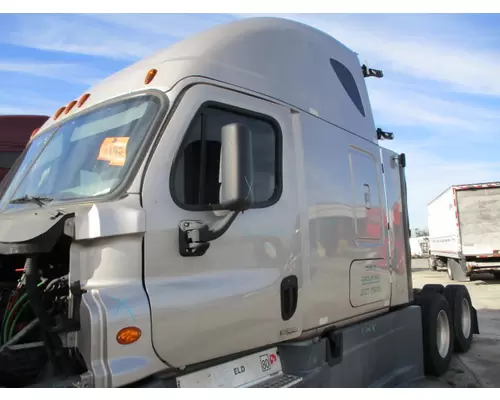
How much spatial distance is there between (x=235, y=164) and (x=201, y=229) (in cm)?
43

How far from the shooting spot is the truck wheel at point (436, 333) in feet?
18.7

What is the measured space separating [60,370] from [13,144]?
515cm

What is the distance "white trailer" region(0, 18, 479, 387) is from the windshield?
0.04ft

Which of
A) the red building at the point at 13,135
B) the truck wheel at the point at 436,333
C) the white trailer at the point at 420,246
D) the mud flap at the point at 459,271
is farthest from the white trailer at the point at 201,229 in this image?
the white trailer at the point at 420,246

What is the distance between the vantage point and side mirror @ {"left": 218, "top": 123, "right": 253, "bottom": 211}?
8.91 ft

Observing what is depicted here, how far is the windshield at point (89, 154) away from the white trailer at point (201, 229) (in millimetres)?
12

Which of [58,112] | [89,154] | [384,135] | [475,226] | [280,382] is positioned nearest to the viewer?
[89,154]

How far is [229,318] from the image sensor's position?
9.92 feet

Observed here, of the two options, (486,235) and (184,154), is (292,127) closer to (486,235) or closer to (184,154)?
(184,154)

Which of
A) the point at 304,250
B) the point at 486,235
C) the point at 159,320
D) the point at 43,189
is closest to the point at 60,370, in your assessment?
the point at 159,320

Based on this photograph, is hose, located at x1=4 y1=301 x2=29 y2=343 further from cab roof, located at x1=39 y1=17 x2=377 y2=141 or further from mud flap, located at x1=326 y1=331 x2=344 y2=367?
mud flap, located at x1=326 y1=331 x2=344 y2=367

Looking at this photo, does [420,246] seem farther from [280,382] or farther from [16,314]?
[16,314]

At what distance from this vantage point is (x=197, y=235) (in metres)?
2.81

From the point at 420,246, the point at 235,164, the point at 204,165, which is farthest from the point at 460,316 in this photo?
the point at 420,246
